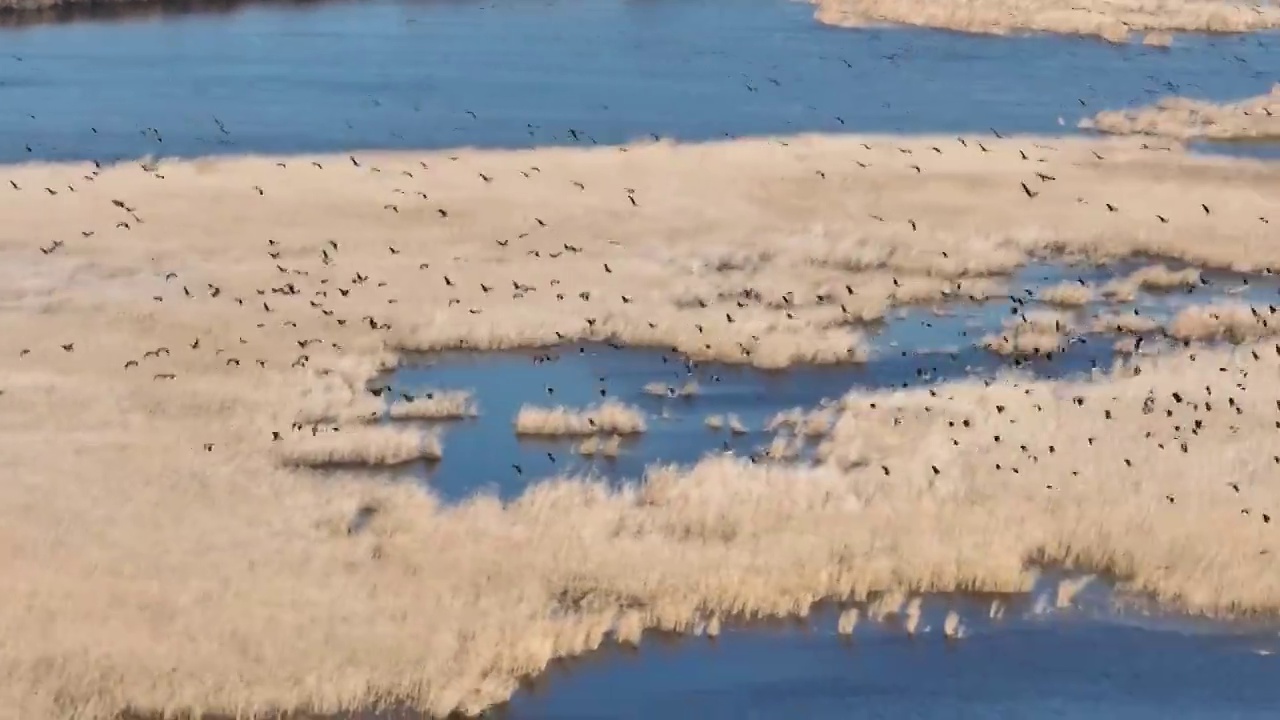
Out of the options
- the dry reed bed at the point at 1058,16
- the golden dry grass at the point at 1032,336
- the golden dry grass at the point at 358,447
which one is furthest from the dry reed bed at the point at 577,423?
the dry reed bed at the point at 1058,16

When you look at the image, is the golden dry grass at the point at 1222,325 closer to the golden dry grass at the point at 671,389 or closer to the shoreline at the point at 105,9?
the golden dry grass at the point at 671,389

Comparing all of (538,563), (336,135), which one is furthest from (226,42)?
(538,563)

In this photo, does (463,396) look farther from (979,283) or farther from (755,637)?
(979,283)

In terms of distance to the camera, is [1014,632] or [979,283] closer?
[1014,632]

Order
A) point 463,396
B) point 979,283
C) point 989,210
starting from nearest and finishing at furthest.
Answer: point 463,396, point 979,283, point 989,210

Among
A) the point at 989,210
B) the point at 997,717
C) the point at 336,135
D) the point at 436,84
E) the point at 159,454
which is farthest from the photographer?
the point at 436,84
